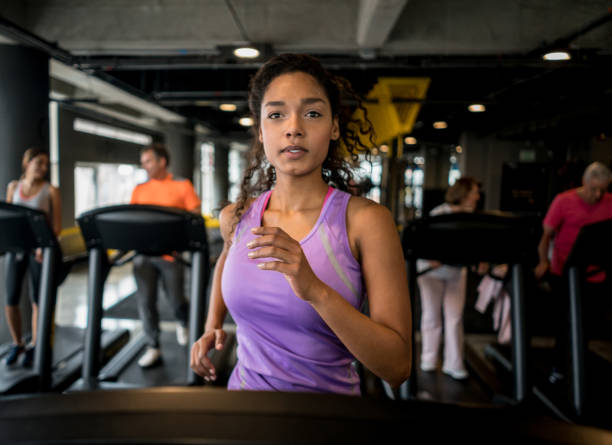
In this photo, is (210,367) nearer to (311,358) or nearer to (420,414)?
(311,358)

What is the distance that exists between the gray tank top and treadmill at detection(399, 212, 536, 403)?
9.90 ft

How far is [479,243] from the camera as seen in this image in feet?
8.26

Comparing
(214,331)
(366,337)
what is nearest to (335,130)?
(366,337)

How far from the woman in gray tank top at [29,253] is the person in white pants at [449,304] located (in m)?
3.13

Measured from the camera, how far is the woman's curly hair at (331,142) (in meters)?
1.07

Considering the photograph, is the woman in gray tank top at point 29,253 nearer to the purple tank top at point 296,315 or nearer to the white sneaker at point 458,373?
the purple tank top at point 296,315

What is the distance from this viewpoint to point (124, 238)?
2.58 meters

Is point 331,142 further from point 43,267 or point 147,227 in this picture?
point 43,267

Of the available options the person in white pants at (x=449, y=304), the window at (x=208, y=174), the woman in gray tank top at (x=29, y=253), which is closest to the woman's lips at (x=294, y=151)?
the person in white pants at (x=449, y=304)

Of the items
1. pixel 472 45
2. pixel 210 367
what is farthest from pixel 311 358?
pixel 472 45

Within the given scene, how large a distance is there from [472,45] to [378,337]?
4636 mm

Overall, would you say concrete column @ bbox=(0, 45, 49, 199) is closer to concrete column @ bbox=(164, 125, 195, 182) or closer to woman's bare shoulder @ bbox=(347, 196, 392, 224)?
woman's bare shoulder @ bbox=(347, 196, 392, 224)

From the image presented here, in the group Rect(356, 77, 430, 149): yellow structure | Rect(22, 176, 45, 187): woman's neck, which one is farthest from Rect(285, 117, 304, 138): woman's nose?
Rect(356, 77, 430, 149): yellow structure

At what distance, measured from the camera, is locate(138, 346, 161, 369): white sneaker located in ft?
12.0
